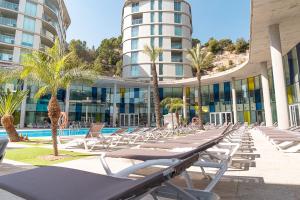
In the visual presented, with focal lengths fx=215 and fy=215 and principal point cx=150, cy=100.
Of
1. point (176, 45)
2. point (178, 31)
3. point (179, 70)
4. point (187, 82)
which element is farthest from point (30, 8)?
point (179, 70)

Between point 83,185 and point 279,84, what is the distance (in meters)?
15.6

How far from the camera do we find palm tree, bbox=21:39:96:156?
7625mm

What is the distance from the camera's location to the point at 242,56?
5878 centimetres

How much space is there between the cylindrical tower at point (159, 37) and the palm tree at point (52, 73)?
119 feet

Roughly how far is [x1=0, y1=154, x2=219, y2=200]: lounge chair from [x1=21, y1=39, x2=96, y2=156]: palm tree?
239 inches

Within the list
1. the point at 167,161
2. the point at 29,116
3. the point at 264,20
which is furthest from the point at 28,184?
the point at 29,116

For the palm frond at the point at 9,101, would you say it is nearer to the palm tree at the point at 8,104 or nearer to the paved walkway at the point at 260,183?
the palm tree at the point at 8,104

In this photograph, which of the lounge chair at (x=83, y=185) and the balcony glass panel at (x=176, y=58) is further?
the balcony glass panel at (x=176, y=58)

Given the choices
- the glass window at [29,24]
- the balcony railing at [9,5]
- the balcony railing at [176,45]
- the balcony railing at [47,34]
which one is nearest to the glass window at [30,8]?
the glass window at [29,24]

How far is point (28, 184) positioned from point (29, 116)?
120ft

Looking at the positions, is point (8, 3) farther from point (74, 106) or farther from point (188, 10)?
point (188, 10)

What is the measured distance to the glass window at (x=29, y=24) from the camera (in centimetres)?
3527

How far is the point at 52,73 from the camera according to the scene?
7.81 m

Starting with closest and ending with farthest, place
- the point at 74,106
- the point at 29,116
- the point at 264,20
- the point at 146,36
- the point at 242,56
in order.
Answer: the point at 264,20
the point at 29,116
the point at 74,106
the point at 146,36
the point at 242,56
